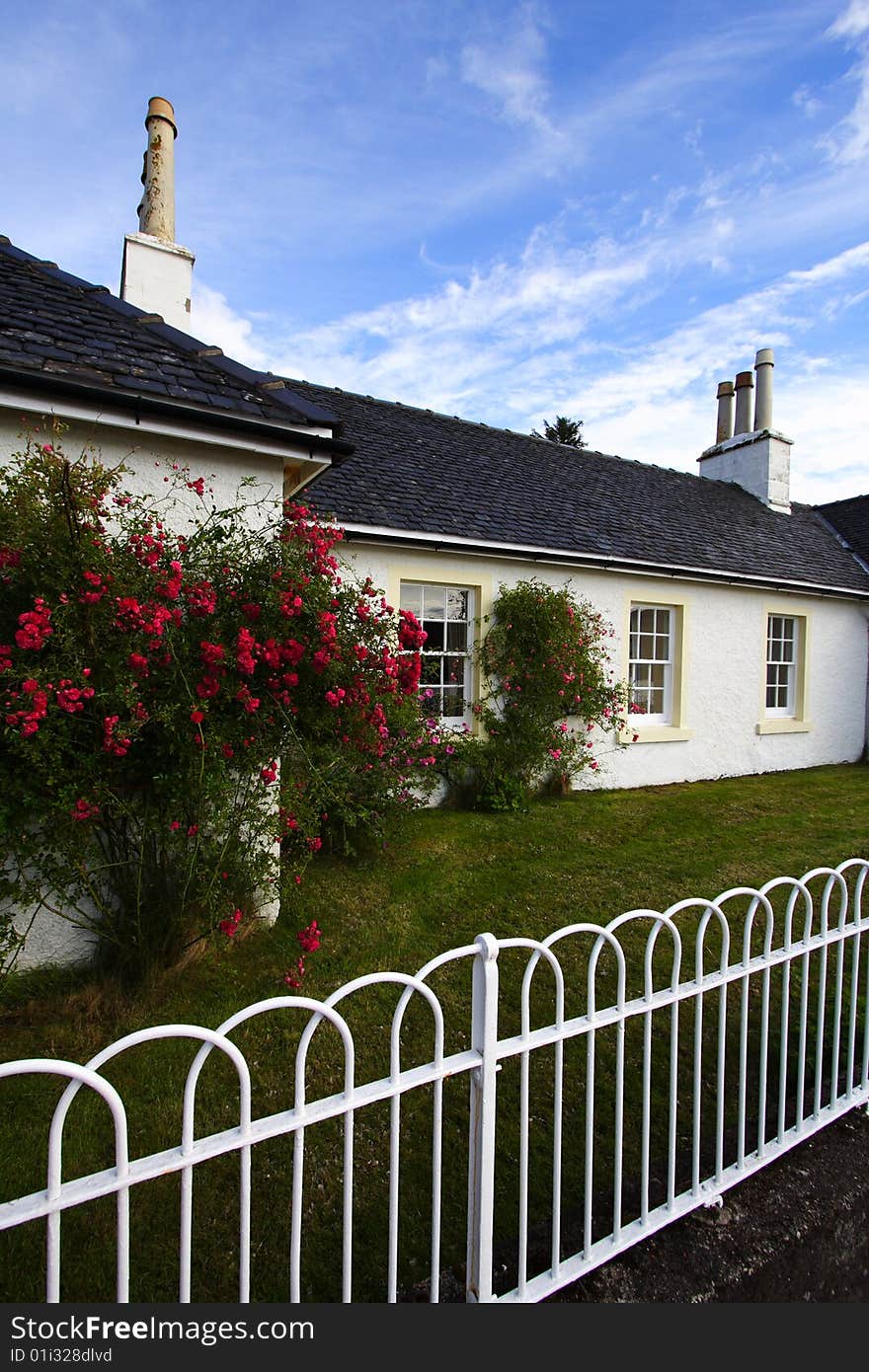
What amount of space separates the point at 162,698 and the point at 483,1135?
2.71 meters

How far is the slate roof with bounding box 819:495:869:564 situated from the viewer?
14906mm

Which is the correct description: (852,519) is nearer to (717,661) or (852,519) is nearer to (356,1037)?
(717,661)

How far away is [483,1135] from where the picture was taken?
1874mm

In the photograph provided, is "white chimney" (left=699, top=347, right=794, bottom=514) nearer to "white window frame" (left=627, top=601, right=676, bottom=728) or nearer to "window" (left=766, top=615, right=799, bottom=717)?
"window" (left=766, top=615, right=799, bottom=717)

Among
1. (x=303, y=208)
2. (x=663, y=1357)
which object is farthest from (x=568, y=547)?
(x=663, y=1357)

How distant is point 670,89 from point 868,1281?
936 cm

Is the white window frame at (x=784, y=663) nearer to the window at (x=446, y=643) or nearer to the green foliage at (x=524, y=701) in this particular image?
the green foliage at (x=524, y=701)

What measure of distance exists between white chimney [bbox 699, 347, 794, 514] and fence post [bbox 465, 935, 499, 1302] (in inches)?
625

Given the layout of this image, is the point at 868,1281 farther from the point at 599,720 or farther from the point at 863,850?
the point at 599,720

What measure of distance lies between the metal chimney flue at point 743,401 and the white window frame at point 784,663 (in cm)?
557

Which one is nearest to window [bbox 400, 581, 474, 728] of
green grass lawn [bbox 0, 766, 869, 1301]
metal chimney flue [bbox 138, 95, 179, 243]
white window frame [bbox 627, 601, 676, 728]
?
green grass lawn [bbox 0, 766, 869, 1301]

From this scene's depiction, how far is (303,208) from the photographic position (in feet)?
27.2

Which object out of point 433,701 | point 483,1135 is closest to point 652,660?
point 433,701

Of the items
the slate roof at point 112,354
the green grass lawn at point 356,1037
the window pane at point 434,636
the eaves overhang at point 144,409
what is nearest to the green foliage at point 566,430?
the window pane at point 434,636
